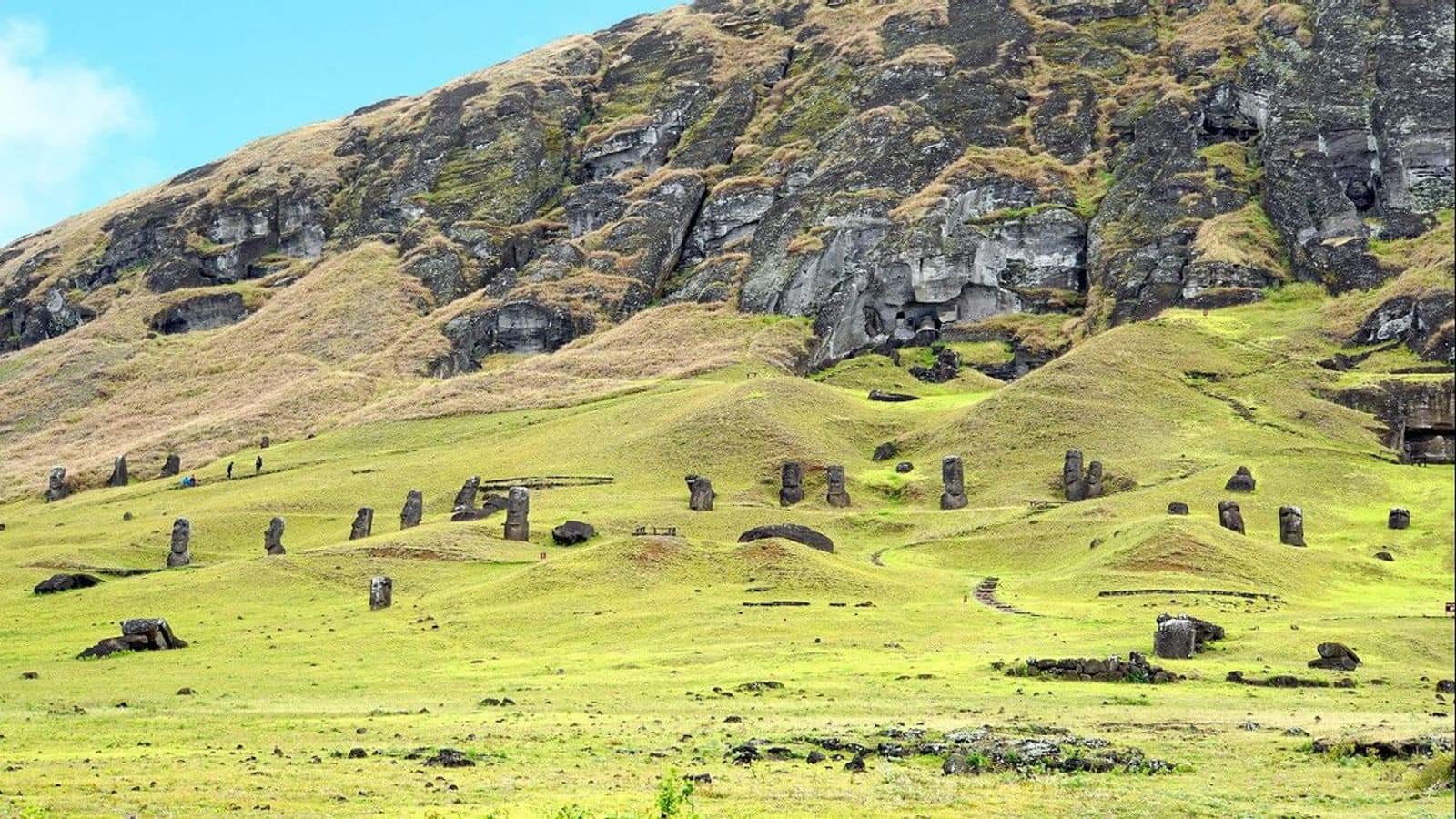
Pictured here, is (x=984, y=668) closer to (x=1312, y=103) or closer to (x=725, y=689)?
(x=725, y=689)

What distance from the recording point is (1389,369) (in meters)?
112

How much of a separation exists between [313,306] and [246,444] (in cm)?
4970

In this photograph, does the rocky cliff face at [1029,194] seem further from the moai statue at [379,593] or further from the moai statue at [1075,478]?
the moai statue at [379,593]

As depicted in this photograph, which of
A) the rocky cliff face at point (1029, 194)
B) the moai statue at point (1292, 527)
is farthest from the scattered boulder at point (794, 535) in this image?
the rocky cliff face at point (1029, 194)

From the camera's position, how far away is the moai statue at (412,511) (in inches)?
3816

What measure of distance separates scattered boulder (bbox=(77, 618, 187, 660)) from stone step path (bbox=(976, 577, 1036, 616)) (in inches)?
1330

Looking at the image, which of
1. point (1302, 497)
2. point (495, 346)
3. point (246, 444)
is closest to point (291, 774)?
point (1302, 497)

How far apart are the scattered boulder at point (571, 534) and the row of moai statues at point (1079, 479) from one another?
104 ft

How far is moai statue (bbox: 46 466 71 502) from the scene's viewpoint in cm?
12900

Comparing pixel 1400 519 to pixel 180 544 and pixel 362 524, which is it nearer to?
pixel 362 524

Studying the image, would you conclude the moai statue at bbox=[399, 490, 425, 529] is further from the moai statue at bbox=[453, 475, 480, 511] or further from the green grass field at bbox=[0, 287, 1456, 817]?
the moai statue at bbox=[453, 475, 480, 511]

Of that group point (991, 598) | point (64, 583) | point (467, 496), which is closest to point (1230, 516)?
point (991, 598)

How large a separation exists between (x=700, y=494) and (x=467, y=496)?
1633 cm

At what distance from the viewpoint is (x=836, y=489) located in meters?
99.6
